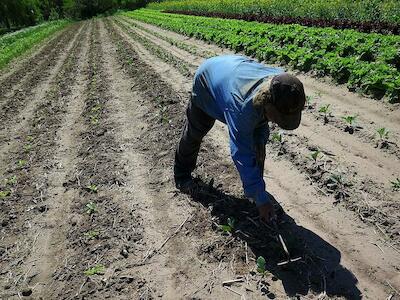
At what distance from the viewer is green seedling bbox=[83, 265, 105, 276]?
3258 mm

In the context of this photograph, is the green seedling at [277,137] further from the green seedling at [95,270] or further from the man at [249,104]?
the green seedling at [95,270]

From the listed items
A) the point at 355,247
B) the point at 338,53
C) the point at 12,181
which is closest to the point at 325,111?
the point at 355,247

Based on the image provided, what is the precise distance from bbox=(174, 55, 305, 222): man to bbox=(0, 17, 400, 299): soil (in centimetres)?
64

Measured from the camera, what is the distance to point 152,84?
8750mm

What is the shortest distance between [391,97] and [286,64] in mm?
3557

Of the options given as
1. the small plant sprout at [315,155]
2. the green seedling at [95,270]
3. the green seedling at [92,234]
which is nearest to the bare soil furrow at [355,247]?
the small plant sprout at [315,155]

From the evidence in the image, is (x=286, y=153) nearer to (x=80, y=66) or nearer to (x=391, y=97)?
(x=391, y=97)

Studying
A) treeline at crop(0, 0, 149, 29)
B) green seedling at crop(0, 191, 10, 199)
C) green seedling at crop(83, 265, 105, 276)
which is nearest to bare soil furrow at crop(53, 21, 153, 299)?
green seedling at crop(83, 265, 105, 276)

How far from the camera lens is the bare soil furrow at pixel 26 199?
136 inches

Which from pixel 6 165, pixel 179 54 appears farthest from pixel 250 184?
pixel 179 54

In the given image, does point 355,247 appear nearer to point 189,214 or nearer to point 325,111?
point 189,214

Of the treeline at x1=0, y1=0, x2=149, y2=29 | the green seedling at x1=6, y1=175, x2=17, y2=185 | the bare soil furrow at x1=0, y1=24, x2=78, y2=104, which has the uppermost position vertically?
the green seedling at x1=6, y1=175, x2=17, y2=185

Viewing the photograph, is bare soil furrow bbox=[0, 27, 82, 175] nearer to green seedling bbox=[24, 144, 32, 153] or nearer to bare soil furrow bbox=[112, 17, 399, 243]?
green seedling bbox=[24, 144, 32, 153]

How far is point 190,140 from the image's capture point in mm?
3928
